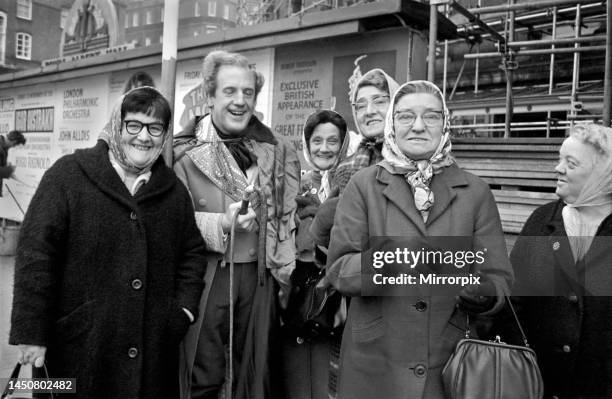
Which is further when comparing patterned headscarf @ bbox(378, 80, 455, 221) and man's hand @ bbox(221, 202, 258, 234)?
man's hand @ bbox(221, 202, 258, 234)

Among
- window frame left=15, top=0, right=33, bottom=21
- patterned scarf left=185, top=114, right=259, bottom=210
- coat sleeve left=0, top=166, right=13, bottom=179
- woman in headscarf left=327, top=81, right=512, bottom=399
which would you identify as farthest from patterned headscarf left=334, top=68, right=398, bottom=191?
window frame left=15, top=0, right=33, bottom=21

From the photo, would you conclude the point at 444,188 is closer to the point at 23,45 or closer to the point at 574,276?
the point at 574,276

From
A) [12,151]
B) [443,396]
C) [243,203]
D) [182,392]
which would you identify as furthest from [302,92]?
[12,151]

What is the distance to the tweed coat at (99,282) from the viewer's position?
7.54ft

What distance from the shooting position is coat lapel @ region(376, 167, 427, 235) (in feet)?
7.14

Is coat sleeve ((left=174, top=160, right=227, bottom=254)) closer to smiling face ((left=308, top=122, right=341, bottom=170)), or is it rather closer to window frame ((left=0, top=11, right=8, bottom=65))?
smiling face ((left=308, top=122, right=341, bottom=170))

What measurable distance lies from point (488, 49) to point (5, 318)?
9.16 meters

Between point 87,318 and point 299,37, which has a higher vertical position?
point 299,37

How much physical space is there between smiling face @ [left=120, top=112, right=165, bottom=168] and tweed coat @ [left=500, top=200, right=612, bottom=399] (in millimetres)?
1815

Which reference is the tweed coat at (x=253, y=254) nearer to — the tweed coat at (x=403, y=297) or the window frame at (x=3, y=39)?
the tweed coat at (x=403, y=297)

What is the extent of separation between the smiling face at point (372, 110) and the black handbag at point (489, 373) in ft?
4.47

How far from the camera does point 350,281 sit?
2.15 meters

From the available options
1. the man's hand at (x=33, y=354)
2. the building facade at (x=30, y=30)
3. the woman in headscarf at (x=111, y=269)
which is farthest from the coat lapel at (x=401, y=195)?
the building facade at (x=30, y=30)

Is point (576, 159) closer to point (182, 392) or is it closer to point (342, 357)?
point (342, 357)
